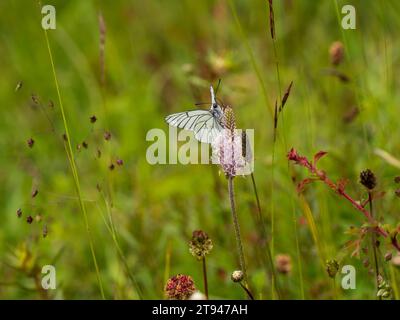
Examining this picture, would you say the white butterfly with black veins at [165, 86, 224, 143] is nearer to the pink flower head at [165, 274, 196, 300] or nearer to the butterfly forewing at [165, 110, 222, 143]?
the butterfly forewing at [165, 110, 222, 143]

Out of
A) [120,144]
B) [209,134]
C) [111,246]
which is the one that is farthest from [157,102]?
[209,134]
